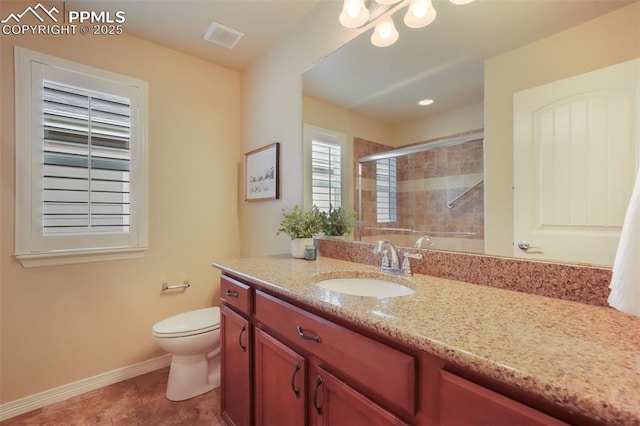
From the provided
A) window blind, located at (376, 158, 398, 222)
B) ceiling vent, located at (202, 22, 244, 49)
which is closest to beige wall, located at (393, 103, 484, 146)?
window blind, located at (376, 158, 398, 222)

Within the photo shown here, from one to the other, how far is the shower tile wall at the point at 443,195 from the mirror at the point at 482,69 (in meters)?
0.04

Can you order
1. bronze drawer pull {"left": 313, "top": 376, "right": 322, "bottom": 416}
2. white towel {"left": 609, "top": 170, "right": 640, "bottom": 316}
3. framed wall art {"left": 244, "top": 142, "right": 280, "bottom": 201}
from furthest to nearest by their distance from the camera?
framed wall art {"left": 244, "top": 142, "right": 280, "bottom": 201}
bronze drawer pull {"left": 313, "top": 376, "right": 322, "bottom": 416}
white towel {"left": 609, "top": 170, "right": 640, "bottom": 316}

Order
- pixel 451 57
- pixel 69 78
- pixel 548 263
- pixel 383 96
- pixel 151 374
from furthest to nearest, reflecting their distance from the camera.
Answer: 1. pixel 151 374
2. pixel 69 78
3. pixel 383 96
4. pixel 451 57
5. pixel 548 263

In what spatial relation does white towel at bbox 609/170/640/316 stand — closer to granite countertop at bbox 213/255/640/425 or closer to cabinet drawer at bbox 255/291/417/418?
granite countertop at bbox 213/255/640/425

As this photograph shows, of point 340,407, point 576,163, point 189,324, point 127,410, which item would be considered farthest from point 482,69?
point 127,410

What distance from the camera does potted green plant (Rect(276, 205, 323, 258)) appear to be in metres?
1.72

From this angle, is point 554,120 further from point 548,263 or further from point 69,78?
point 69,78

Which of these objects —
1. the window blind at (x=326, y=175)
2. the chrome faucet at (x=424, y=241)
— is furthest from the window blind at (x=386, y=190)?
the window blind at (x=326, y=175)

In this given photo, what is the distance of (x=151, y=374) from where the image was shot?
2.11 m

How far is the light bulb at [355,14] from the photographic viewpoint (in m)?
1.40

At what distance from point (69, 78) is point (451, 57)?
229cm

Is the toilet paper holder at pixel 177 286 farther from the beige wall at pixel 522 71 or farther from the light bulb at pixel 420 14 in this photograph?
the light bulb at pixel 420 14

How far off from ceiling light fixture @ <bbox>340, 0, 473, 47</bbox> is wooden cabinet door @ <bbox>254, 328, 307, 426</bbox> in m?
1.50

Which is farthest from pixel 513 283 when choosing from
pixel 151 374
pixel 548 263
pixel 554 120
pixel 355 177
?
pixel 151 374
